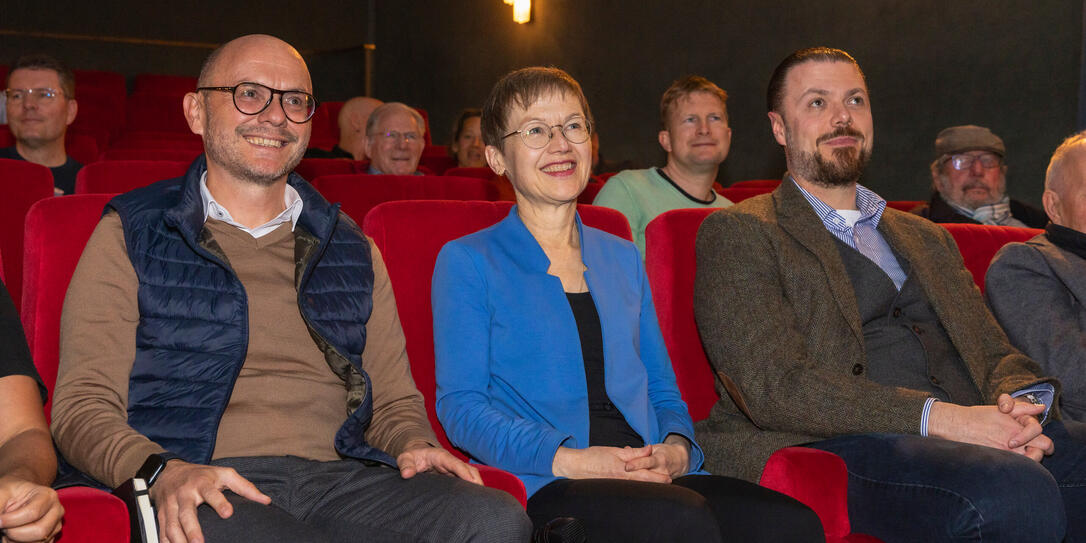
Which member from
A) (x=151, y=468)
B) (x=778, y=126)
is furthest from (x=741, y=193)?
(x=151, y=468)

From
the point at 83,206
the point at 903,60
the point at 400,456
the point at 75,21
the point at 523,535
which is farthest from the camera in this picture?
the point at 75,21

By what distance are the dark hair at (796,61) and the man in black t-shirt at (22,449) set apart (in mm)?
1564

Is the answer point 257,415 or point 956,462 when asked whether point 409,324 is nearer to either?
point 257,415

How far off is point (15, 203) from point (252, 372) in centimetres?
101

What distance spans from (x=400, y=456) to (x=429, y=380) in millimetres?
340

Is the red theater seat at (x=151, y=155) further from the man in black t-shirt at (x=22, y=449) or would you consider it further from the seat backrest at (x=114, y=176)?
the man in black t-shirt at (x=22, y=449)

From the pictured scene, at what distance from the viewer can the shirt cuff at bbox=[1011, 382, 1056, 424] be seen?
196cm

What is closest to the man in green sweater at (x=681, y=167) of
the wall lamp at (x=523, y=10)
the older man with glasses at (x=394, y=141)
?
the older man with glasses at (x=394, y=141)

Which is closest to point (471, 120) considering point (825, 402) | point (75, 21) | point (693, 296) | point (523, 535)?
point (693, 296)

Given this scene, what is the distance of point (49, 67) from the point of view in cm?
404

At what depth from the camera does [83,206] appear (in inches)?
68.1

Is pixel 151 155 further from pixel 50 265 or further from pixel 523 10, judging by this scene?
pixel 523 10

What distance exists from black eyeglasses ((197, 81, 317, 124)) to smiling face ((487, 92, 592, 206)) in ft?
1.28

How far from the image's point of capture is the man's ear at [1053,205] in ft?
7.84
